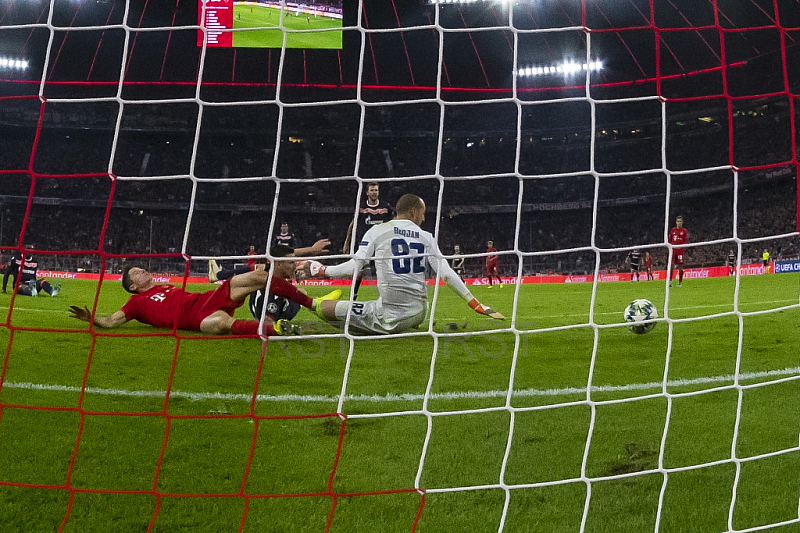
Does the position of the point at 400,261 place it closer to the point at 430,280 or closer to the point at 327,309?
the point at 327,309

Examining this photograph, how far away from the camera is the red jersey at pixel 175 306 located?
17.8ft

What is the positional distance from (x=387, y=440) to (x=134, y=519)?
1215 millimetres

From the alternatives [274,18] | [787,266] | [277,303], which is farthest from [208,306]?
[274,18]

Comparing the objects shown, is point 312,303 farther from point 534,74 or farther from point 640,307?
point 534,74

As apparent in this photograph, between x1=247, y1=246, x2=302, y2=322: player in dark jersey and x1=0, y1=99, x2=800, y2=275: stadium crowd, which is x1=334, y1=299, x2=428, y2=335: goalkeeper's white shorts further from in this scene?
x1=0, y1=99, x2=800, y2=275: stadium crowd

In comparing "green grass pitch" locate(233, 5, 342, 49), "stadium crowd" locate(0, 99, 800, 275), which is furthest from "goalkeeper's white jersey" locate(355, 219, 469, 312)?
"stadium crowd" locate(0, 99, 800, 275)

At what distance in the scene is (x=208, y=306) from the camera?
545 cm

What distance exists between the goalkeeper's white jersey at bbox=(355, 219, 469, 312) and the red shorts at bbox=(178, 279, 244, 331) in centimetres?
119

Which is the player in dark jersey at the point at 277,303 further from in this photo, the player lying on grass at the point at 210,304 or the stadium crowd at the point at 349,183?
the stadium crowd at the point at 349,183

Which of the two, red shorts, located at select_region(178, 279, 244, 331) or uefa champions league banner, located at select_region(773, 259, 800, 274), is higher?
red shorts, located at select_region(178, 279, 244, 331)

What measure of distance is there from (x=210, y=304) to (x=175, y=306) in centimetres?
52

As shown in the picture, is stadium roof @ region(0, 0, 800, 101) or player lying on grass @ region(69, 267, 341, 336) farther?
stadium roof @ region(0, 0, 800, 101)

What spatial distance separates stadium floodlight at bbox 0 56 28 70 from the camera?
22350 millimetres

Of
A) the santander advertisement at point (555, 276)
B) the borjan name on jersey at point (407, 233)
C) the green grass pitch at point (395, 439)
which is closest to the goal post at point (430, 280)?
the green grass pitch at point (395, 439)
